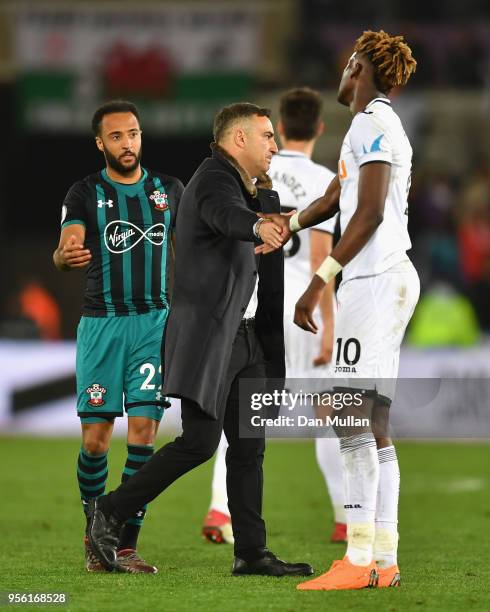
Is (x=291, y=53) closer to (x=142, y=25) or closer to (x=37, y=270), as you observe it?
(x=142, y=25)

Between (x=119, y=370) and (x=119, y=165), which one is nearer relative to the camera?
(x=119, y=370)

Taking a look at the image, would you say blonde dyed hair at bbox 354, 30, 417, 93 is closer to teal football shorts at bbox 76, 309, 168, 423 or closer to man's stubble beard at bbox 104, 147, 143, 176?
man's stubble beard at bbox 104, 147, 143, 176

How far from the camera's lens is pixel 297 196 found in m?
7.50

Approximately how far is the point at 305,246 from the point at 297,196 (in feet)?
0.94

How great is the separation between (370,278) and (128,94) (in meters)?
14.6

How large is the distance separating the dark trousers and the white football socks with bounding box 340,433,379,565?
59cm

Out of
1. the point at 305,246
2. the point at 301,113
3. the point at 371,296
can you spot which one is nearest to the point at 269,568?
the point at 371,296

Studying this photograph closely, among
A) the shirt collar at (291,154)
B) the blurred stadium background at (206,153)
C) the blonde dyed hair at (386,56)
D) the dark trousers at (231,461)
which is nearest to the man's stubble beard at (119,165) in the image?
the dark trousers at (231,461)

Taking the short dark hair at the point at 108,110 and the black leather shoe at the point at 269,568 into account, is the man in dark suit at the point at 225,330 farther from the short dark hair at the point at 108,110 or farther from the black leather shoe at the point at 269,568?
the short dark hair at the point at 108,110

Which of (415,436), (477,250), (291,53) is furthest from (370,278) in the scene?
(291,53)

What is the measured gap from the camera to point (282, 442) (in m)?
13.4

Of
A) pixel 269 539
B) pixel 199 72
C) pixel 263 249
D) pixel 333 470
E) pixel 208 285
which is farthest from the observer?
pixel 199 72

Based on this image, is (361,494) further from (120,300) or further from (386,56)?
(386,56)

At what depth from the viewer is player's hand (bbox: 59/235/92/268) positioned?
233 inches
